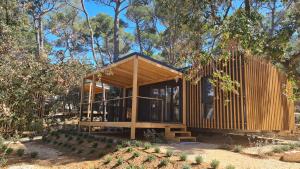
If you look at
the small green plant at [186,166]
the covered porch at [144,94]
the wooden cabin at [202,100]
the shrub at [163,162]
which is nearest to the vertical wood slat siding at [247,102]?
the wooden cabin at [202,100]

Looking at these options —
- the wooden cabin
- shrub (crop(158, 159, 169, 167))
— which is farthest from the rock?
shrub (crop(158, 159, 169, 167))

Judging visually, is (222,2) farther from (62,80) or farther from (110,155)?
(62,80)

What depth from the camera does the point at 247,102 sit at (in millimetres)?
9414

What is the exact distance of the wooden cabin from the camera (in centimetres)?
952

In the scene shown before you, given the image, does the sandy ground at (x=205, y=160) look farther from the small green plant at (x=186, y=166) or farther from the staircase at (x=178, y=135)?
the staircase at (x=178, y=135)

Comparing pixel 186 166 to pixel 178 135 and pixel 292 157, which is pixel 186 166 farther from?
pixel 178 135

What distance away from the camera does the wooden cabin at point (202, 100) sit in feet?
31.2

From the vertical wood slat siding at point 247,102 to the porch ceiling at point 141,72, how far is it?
48.3 inches

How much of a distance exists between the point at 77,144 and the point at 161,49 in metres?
14.2

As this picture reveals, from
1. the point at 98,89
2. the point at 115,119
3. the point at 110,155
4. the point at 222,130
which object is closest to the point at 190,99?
the point at 222,130

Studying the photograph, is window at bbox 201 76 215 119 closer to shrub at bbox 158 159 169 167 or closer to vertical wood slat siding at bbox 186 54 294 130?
vertical wood slat siding at bbox 186 54 294 130

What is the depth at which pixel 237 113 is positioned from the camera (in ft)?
31.3

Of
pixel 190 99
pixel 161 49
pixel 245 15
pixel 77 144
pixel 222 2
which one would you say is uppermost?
pixel 161 49

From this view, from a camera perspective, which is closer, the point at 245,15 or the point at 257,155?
the point at 245,15
